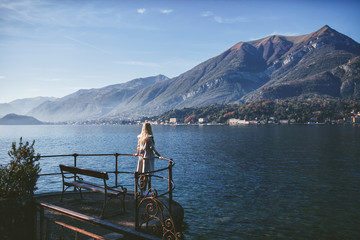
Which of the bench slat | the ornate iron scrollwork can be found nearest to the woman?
the ornate iron scrollwork

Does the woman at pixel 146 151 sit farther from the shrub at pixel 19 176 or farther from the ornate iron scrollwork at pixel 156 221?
the shrub at pixel 19 176

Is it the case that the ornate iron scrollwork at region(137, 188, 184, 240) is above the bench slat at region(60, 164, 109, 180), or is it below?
below

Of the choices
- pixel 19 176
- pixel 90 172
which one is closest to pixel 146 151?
pixel 90 172

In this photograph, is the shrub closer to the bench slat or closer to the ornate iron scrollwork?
the bench slat

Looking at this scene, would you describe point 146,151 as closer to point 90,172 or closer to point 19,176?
point 90,172

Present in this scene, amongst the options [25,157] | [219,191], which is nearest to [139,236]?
[25,157]

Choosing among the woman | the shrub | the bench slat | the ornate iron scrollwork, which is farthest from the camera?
the woman

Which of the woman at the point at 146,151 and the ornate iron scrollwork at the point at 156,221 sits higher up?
the woman at the point at 146,151

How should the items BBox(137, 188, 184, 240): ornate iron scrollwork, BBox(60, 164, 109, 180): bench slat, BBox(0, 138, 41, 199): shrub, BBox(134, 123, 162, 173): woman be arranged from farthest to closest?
BBox(134, 123, 162, 173): woman
BBox(60, 164, 109, 180): bench slat
BBox(0, 138, 41, 199): shrub
BBox(137, 188, 184, 240): ornate iron scrollwork

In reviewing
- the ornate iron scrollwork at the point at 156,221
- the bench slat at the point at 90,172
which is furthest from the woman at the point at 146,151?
the bench slat at the point at 90,172

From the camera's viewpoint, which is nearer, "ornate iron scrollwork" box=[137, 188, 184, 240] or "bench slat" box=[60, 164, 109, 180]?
"ornate iron scrollwork" box=[137, 188, 184, 240]

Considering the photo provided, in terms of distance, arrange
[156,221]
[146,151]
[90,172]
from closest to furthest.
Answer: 1. [90,172]
2. [156,221]
3. [146,151]

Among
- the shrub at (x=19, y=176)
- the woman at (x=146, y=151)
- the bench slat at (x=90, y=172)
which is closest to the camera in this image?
the shrub at (x=19, y=176)

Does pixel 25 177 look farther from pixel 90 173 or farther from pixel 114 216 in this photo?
pixel 114 216
